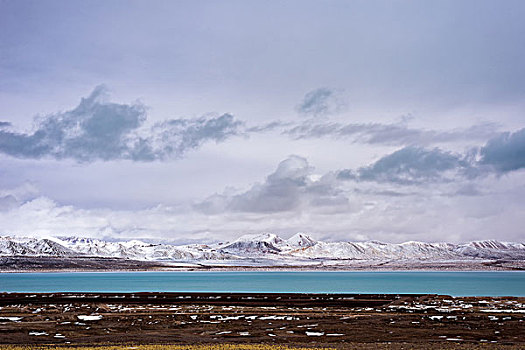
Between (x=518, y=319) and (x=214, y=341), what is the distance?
23.1 meters

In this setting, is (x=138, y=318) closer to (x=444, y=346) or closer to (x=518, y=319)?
(x=444, y=346)

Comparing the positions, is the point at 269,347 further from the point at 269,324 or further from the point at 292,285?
the point at 292,285

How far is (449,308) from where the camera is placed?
47594mm

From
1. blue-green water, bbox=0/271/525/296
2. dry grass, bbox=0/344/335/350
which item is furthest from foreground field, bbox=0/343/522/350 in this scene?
blue-green water, bbox=0/271/525/296

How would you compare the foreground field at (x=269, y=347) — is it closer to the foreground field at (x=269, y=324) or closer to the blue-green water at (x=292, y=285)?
the foreground field at (x=269, y=324)

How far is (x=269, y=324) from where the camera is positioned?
3784 centimetres

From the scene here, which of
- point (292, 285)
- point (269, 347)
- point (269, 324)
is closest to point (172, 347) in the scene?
point (269, 347)

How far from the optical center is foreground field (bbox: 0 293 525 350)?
29750 mm

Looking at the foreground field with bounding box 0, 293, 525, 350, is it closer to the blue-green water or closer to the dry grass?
the dry grass

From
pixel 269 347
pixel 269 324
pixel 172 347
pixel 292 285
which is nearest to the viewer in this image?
pixel 269 347

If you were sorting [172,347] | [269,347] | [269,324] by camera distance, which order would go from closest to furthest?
[269,347] < [172,347] < [269,324]

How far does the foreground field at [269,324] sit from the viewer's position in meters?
29.8

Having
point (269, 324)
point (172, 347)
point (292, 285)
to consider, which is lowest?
point (292, 285)

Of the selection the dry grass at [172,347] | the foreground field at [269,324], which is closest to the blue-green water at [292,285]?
the foreground field at [269,324]
